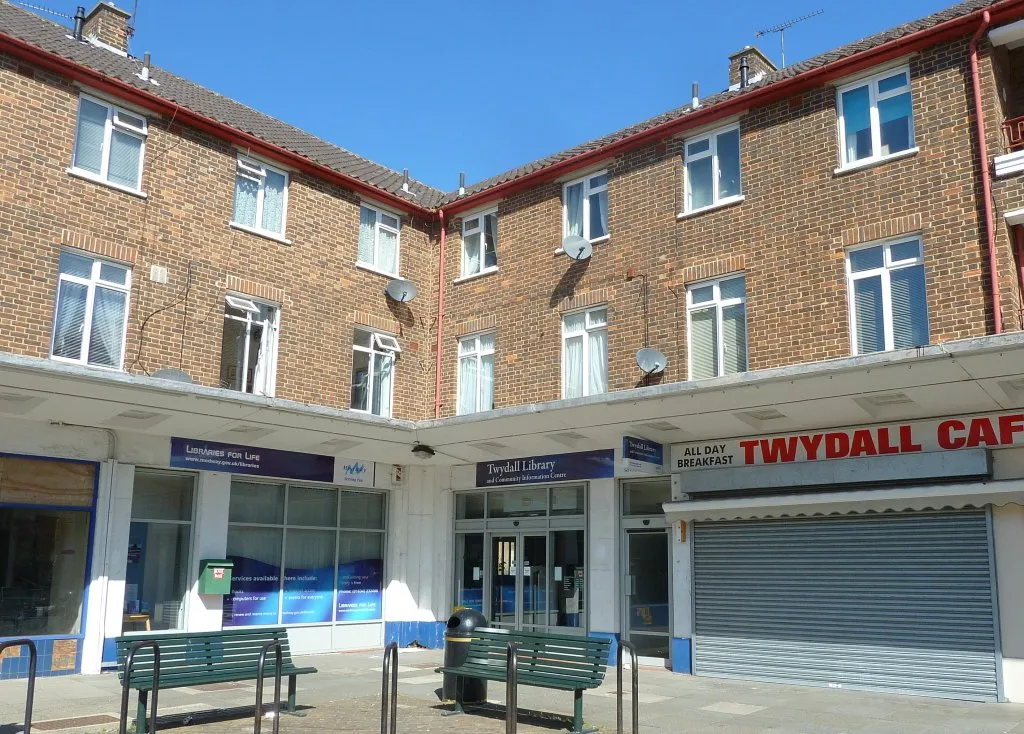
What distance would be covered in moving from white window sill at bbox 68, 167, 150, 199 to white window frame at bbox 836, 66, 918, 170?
10.6m

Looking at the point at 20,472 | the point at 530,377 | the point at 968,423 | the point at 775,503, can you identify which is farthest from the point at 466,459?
the point at 968,423

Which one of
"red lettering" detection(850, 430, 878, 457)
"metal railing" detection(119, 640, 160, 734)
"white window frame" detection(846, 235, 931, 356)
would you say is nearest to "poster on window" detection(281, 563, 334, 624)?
"metal railing" detection(119, 640, 160, 734)

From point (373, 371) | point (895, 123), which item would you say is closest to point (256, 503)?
point (373, 371)

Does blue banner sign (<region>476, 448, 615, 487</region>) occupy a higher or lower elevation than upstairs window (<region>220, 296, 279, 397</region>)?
lower

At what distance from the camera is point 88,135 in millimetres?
14445

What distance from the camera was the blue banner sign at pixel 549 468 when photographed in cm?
1585

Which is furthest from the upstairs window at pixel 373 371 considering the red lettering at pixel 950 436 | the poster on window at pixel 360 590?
the red lettering at pixel 950 436

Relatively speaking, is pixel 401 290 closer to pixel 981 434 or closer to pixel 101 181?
pixel 101 181

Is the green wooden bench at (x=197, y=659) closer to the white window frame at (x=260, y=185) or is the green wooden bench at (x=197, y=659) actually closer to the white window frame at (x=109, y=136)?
the white window frame at (x=109, y=136)

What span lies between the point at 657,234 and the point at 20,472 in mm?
10380

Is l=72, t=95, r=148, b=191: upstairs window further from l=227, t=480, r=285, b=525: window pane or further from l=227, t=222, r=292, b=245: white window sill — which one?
l=227, t=480, r=285, b=525: window pane

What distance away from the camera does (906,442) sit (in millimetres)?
12523

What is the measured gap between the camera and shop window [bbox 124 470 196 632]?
1473 cm

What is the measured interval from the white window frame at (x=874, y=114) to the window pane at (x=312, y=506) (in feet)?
34.4
